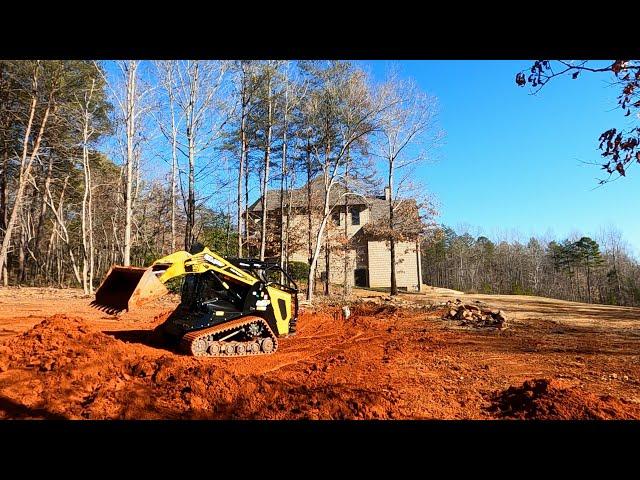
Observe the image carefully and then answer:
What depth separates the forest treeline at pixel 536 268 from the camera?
19.3 meters

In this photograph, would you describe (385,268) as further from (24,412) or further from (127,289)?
(24,412)

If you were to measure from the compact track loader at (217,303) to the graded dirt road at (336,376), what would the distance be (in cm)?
31

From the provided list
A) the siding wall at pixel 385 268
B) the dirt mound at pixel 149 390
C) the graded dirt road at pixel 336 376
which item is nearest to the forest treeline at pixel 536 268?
the siding wall at pixel 385 268

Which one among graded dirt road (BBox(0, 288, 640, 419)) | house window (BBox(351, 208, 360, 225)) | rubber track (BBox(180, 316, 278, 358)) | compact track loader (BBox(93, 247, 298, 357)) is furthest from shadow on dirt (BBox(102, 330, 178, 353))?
house window (BBox(351, 208, 360, 225))

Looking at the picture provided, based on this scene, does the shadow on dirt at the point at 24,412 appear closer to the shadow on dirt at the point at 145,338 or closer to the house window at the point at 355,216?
the shadow on dirt at the point at 145,338

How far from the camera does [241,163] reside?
16516 mm

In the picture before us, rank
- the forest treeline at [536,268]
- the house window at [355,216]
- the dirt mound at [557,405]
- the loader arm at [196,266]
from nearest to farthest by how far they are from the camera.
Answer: the dirt mound at [557,405]
the loader arm at [196,266]
the forest treeline at [536,268]
the house window at [355,216]

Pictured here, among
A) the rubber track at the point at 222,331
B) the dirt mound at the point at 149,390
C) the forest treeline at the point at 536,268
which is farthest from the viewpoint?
the forest treeline at the point at 536,268

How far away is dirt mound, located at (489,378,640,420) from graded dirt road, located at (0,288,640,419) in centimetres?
1

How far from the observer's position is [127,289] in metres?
5.66

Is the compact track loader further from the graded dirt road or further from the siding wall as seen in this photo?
the siding wall

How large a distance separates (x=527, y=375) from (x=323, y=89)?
16321 mm
